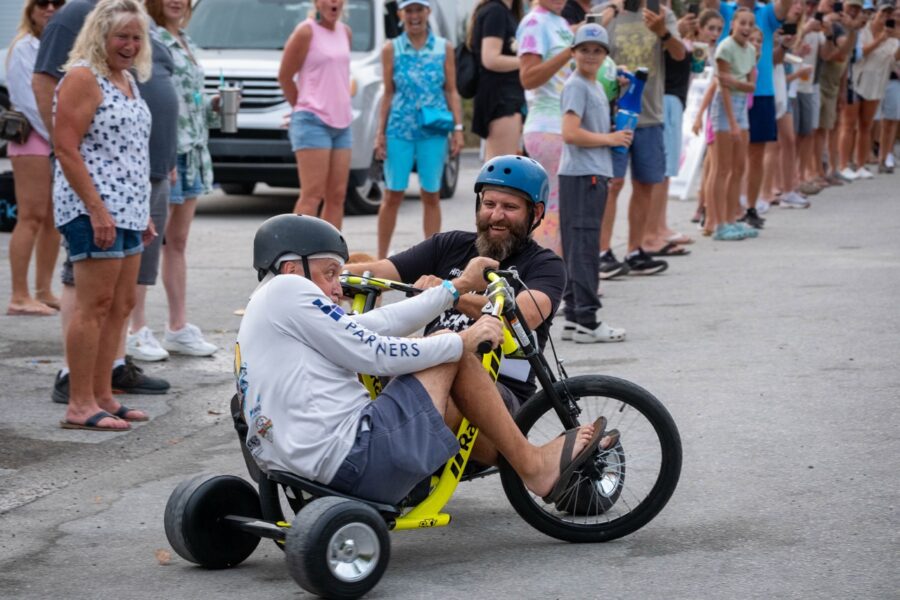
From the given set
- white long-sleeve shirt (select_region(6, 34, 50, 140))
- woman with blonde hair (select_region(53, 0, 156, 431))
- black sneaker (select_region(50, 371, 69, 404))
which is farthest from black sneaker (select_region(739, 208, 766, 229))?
woman with blonde hair (select_region(53, 0, 156, 431))

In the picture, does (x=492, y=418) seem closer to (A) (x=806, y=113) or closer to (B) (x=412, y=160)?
(B) (x=412, y=160)

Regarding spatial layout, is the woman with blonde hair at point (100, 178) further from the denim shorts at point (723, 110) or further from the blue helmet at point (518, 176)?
the denim shorts at point (723, 110)

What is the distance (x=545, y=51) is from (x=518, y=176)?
4.13m

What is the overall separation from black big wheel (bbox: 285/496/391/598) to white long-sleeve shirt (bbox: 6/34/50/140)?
17.4 feet

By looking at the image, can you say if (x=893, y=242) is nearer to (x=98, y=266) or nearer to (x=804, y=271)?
(x=804, y=271)

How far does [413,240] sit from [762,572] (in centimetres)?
854

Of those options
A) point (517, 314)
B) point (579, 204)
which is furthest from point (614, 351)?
point (517, 314)

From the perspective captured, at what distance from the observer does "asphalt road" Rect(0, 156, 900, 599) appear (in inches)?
187

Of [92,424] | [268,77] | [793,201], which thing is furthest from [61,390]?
[793,201]

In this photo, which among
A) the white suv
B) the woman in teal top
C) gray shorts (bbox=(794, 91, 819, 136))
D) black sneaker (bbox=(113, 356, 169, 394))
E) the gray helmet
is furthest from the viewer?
gray shorts (bbox=(794, 91, 819, 136))

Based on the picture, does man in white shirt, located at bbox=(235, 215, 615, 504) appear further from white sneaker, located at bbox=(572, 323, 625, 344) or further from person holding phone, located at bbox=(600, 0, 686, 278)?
person holding phone, located at bbox=(600, 0, 686, 278)

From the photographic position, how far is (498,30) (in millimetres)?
10359

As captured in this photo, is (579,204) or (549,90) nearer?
(579,204)

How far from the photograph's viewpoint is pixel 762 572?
4.74 meters
